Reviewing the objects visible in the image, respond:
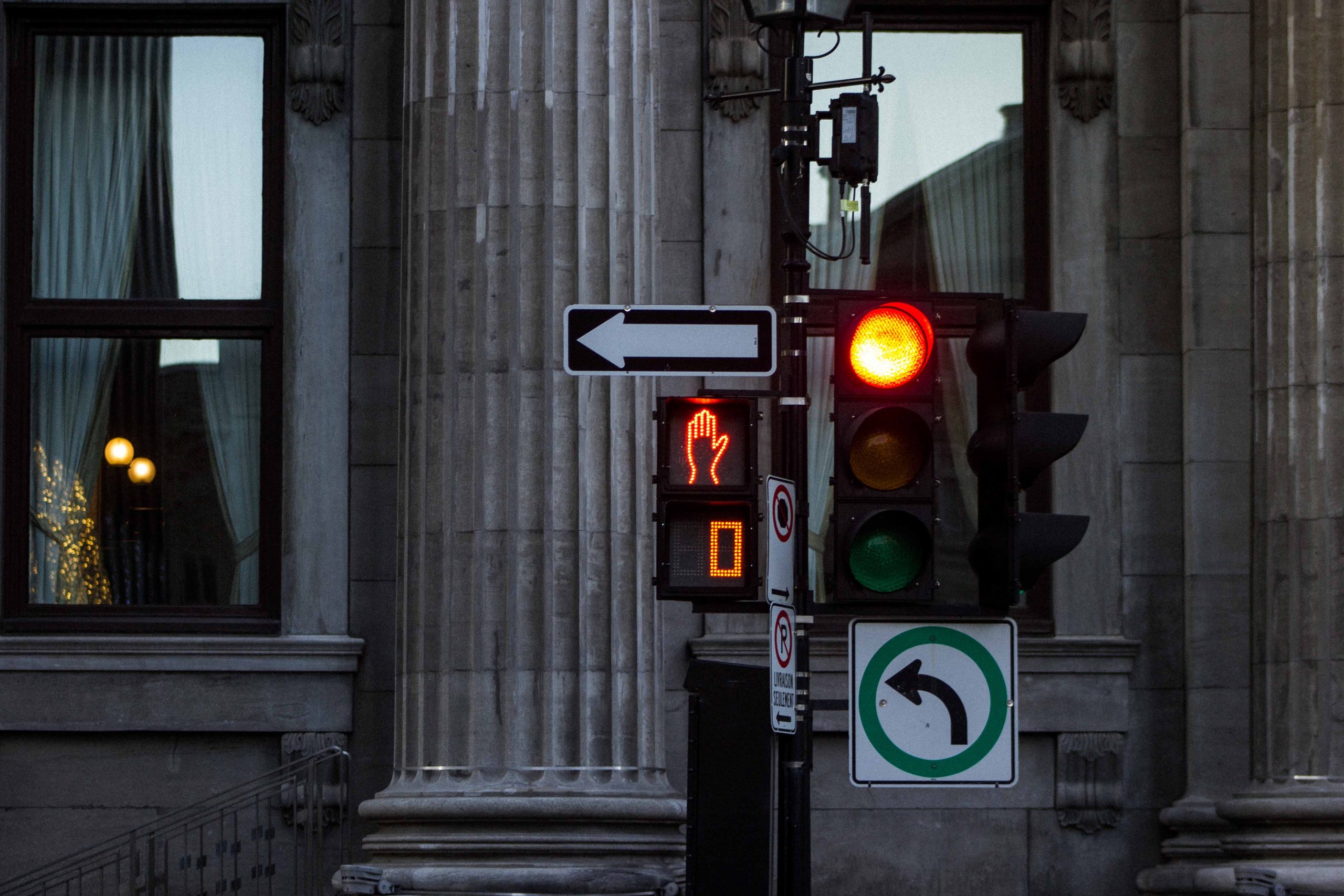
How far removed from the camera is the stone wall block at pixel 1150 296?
1445 centimetres

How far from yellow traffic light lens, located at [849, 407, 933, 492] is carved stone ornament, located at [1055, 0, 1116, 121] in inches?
268

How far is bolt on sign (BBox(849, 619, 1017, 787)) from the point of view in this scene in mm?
8516

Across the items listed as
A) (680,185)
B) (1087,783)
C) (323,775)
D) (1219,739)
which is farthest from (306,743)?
(1219,739)

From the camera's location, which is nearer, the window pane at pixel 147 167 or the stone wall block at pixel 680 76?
the stone wall block at pixel 680 76

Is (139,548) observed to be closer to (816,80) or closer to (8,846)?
(8,846)

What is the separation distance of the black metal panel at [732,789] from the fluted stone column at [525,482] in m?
2.49

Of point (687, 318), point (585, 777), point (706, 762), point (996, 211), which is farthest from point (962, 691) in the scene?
point (996, 211)

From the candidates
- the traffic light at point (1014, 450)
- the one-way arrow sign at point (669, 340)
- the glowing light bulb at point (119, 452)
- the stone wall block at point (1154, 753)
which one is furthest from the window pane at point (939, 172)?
the traffic light at point (1014, 450)

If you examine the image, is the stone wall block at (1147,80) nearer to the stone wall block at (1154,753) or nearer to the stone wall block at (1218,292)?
the stone wall block at (1218,292)

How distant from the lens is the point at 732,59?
14.4m

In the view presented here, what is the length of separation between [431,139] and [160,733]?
15.5ft

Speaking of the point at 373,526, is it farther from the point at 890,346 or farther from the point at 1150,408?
the point at 890,346

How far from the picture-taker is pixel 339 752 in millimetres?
13586

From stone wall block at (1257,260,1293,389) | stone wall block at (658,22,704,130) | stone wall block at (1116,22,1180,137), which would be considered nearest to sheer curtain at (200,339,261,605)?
stone wall block at (658,22,704,130)
